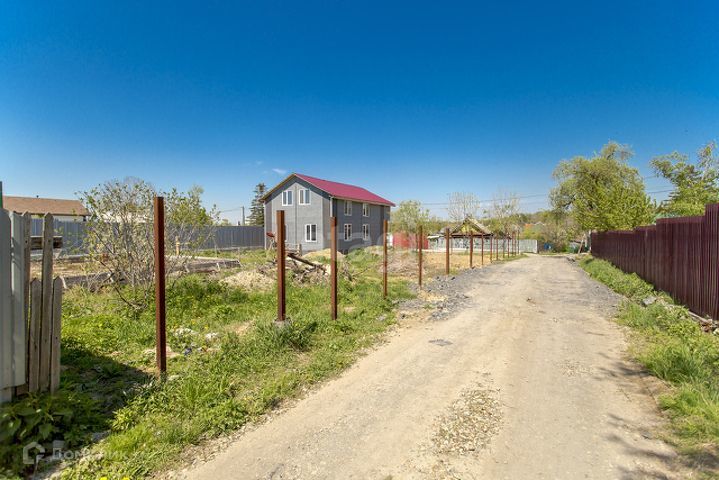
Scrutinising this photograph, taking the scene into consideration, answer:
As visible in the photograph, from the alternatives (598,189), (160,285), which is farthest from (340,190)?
(160,285)

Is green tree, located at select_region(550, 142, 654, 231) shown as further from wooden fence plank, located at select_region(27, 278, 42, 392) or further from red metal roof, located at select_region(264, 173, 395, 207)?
wooden fence plank, located at select_region(27, 278, 42, 392)

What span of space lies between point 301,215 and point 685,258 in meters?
25.3

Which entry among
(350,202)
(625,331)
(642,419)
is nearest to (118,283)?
(642,419)

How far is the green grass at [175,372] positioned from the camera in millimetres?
2809

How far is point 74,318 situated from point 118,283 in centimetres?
115

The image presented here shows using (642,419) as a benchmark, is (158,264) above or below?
above

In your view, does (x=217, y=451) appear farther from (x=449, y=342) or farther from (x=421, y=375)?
(x=449, y=342)

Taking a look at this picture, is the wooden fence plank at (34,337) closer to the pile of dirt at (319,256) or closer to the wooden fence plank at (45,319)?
the wooden fence plank at (45,319)

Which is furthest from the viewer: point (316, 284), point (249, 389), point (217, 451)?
point (316, 284)

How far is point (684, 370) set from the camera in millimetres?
4070

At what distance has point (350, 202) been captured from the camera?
31.2 meters

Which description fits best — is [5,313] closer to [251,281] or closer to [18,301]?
[18,301]

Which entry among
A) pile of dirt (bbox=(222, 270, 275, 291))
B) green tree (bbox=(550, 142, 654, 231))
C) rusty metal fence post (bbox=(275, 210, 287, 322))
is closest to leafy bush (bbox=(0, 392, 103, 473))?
rusty metal fence post (bbox=(275, 210, 287, 322))
